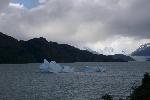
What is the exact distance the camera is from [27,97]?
70188mm

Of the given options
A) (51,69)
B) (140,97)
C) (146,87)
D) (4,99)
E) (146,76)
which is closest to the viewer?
(140,97)

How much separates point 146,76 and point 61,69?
106108 millimetres

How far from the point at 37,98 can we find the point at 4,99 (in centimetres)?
558

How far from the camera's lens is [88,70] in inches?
6890

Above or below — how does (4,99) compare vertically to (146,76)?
below

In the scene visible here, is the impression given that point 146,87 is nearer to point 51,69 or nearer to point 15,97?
point 15,97

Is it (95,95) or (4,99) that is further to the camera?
(95,95)

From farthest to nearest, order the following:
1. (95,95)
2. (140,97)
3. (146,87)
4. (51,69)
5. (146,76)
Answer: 1. (51,69)
2. (95,95)
3. (146,76)
4. (146,87)
5. (140,97)

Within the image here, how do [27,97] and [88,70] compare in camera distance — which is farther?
[88,70]

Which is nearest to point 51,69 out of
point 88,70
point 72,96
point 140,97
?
point 88,70

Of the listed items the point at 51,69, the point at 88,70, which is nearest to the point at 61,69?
the point at 51,69

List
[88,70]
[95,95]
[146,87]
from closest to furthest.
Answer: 1. [146,87]
2. [95,95]
3. [88,70]

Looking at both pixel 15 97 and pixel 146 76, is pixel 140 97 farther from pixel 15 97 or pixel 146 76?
pixel 15 97

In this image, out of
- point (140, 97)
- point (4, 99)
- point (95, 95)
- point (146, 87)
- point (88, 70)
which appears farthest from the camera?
point (88, 70)
